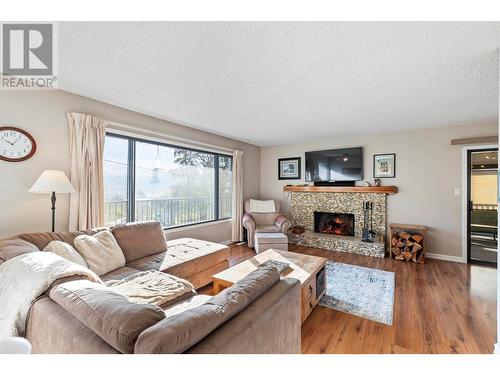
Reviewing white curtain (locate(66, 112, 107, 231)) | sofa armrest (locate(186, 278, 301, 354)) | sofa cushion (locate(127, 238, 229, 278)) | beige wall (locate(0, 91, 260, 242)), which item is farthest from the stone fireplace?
beige wall (locate(0, 91, 260, 242))

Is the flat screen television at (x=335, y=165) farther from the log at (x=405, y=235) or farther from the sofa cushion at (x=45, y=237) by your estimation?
the sofa cushion at (x=45, y=237)

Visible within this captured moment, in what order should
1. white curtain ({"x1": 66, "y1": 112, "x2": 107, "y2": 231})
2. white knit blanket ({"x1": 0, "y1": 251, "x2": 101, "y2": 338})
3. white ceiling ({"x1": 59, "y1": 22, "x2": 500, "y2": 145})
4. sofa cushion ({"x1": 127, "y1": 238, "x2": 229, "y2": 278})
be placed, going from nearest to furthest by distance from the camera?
white knit blanket ({"x1": 0, "y1": 251, "x2": 101, "y2": 338}), white ceiling ({"x1": 59, "y1": 22, "x2": 500, "y2": 145}), sofa cushion ({"x1": 127, "y1": 238, "x2": 229, "y2": 278}), white curtain ({"x1": 66, "y1": 112, "x2": 107, "y2": 231})

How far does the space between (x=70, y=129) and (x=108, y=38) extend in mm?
1425

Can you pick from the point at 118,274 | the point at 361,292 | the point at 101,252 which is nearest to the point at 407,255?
the point at 361,292

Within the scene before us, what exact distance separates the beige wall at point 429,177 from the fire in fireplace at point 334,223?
78 cm

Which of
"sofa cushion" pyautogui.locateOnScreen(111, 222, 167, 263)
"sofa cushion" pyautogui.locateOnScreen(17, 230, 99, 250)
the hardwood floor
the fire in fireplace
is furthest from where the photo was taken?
the fire in fireplace

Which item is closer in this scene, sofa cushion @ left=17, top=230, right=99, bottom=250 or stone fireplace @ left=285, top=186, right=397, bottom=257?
sofa cushion @ left=17, top=230, right=99, bottom=250

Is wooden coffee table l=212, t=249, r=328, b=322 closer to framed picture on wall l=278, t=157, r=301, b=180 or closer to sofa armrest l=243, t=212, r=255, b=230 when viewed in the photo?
sofa armrest l=243, t=212, r=255, b=230

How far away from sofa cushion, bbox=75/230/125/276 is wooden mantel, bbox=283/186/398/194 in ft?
11.9

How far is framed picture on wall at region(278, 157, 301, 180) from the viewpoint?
16.6 ft

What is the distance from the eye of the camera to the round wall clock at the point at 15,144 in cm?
198

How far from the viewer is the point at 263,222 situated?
15.3 ft
